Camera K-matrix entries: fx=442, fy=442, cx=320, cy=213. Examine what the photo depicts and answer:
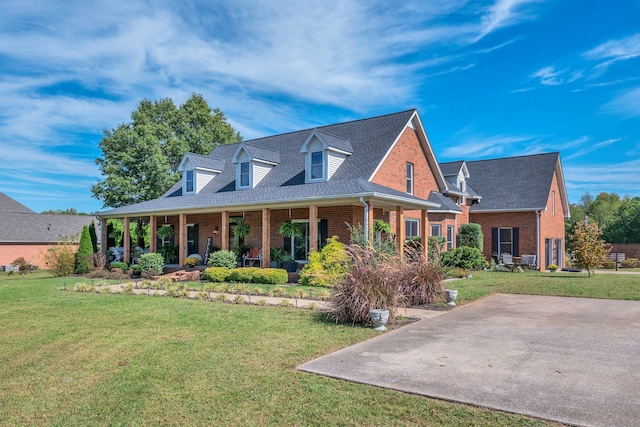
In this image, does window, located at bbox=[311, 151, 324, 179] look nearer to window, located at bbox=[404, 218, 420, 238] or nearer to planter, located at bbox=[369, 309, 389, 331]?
window, located at bbox=[404, 218, 420, 238]

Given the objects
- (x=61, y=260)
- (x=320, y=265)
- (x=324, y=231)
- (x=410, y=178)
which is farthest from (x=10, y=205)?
(x=320, y=265)

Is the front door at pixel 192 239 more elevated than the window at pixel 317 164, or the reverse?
the window at pixel 317 164

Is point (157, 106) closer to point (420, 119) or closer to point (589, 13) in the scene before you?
point (420, 119)

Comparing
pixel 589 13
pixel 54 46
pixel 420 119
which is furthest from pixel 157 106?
pixel 589 13

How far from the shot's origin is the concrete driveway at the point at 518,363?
456 centimetres

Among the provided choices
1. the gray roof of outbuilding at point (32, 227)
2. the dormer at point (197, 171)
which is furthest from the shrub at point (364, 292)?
the gray roof of outbuilding at point (32, 227)

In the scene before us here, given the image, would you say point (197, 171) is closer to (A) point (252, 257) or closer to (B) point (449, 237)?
(A) point (252, 257)

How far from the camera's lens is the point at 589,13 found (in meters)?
15.0

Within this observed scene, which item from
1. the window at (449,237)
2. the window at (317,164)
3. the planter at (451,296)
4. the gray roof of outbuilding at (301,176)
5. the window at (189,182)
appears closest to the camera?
the planter at (451,296)

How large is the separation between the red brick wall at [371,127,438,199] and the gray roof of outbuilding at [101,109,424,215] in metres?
0.71

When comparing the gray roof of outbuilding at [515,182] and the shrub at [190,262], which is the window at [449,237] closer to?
the gray roof of outbuilding at [515,182]

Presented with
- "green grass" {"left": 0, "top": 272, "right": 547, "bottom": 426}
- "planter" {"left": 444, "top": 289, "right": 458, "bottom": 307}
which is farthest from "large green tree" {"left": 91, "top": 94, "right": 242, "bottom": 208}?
"planter" {"left": 444, "top": 289, "right": 458, "bottom": 307}

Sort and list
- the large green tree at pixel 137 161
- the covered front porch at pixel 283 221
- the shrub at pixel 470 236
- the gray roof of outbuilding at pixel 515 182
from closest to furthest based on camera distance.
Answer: the covered front porch at pixel 283 221 → the shrub at pixel 470 236 → the gray roof of outbuilding at pixel 515 182 → the large green tree at pixel 137 161

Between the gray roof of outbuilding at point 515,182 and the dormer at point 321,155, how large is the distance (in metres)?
12.0
